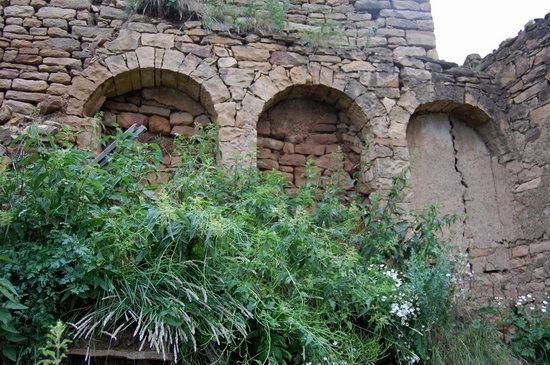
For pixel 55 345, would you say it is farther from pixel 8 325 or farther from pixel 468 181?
pixel 468 181

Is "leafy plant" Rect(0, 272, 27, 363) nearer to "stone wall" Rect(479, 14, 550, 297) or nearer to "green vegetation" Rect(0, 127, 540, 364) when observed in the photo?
"green vegetation" Rect(0, 127, 540, 364)

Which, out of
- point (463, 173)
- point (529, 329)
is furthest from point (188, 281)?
point (463, 173)

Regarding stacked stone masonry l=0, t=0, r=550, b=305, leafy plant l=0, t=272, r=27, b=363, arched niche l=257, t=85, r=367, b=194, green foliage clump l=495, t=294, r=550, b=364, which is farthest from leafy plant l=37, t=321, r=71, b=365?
green foliage clump l=495, t=294, r=550, b=364

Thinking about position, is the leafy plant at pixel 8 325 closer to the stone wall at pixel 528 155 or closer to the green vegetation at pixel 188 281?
the green vegetation at pixel 188 281

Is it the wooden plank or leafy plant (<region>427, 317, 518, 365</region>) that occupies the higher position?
the wooden plank

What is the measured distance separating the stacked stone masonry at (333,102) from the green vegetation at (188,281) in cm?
167

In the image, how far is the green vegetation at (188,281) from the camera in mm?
2738

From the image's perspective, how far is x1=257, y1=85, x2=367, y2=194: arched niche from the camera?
218 inches

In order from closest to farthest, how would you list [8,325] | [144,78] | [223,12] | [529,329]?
[8,325]
[529,329]
[144,78]
[223,12]

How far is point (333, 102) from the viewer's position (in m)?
5.79

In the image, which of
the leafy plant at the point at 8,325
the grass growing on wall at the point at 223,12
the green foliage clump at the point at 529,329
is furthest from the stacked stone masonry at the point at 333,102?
the leafy plant at the point at 8,325

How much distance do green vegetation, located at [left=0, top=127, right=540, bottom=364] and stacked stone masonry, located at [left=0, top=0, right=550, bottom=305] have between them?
1.67 meters

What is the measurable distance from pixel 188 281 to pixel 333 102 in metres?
3.28

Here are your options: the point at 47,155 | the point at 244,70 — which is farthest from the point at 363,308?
the point at 244,70
